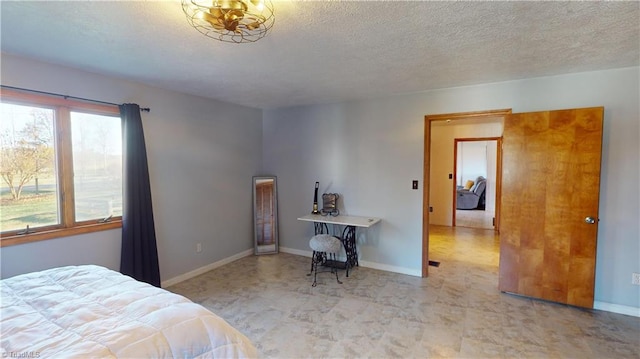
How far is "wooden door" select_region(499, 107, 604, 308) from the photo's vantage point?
9.08ft

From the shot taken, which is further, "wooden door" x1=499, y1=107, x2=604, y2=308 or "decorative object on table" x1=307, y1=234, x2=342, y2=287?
"decorative object on table" x1=307, y1=234, x2=342, y2=287

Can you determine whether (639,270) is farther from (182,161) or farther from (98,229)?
(98,229)

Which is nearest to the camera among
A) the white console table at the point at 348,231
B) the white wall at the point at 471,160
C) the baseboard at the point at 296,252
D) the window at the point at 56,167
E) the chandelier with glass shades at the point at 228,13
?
the chandelier with glass shades at the point at 228,13

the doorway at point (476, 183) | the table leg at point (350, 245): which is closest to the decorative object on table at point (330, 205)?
the table leg at point (350, 245)

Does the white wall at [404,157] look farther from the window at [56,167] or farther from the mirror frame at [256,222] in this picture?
the window at [56,167]

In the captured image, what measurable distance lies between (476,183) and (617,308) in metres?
6.31

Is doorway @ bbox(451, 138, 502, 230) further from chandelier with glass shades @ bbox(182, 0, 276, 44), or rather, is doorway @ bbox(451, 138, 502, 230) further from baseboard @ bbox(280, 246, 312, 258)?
chandelier with glass shades @ bbox(182, 0, 276, 44)

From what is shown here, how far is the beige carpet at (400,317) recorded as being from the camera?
2.25 metres

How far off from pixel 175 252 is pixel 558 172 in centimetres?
419

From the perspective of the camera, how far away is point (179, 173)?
11.7ft

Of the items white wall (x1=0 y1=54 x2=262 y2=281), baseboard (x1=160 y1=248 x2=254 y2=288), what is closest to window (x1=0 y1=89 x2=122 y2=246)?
white wall (x1=0 y1=54 x2=262 y2=281)

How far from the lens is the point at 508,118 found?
122 inches

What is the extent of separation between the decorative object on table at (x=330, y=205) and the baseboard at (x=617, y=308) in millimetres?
2876

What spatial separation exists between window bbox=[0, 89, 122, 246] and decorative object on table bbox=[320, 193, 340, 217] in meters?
2.43
